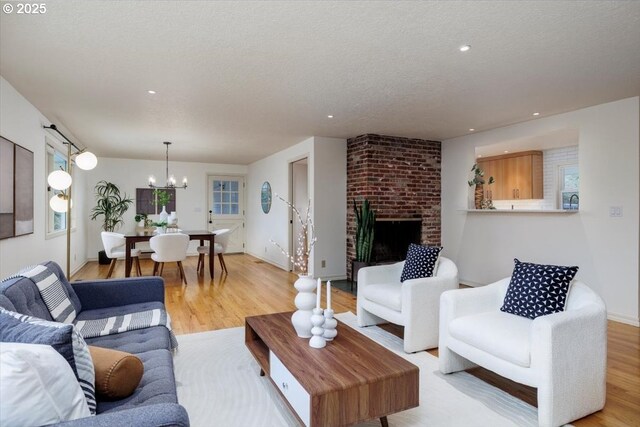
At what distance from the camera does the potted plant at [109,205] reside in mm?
7195

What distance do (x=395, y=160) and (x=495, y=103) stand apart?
6.44ft

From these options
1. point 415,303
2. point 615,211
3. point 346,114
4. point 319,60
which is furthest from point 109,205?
point 615,211

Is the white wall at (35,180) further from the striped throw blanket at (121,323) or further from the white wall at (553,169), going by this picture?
the white wall at (553,169)

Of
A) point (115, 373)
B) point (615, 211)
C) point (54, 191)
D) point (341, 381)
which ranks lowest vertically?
point (341, 381)

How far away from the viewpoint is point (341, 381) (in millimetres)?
1584

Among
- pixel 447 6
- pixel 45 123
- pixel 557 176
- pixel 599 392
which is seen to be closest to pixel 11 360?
A: pixel 447 6

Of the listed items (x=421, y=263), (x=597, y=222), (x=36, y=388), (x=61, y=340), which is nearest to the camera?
(x=36, y=388)

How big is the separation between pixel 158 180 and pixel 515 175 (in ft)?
24.0

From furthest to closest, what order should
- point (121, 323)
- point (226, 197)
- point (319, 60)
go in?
point (226, 197) < point (319, 60) < point (121, 323)

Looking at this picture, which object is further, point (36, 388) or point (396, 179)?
point (396, 179)

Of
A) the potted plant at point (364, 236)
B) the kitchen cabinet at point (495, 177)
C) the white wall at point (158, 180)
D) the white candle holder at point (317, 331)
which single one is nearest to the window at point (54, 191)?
the white wall at point (158, 180)

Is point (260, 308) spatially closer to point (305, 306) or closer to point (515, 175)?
point (305, 306)

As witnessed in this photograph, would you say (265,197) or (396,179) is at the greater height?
(396,179)

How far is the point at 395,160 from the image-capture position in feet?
17.8
